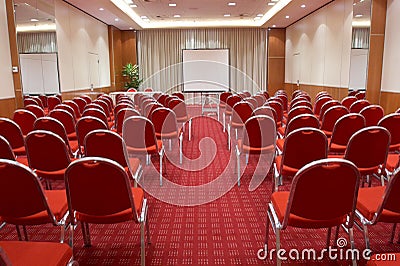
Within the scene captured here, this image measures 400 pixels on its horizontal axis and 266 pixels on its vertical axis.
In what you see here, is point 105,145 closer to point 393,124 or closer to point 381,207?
point 381,207

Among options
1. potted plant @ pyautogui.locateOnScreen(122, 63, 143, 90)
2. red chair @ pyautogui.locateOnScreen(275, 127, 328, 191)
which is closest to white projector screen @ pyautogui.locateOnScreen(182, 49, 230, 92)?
potted plant @ pyautogui.locateOnScreen(122, 63, 143, 90)

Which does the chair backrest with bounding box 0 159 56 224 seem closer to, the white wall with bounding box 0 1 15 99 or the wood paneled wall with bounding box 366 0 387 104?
the white wall with bounding box 0 1 15 99

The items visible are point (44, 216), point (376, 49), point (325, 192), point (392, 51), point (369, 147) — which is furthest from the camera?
point (376, 49)

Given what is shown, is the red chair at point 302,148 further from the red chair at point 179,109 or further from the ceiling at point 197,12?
the ceiling at point 197,12

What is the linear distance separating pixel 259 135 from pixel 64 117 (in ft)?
9.73

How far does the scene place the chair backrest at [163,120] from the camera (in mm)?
5320

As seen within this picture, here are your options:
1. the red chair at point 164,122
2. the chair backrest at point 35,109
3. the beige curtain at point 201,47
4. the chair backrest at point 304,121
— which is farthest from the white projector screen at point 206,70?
the chair backrest at point 304,121

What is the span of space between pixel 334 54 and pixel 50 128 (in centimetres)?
913

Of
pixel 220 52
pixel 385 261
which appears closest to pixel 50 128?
pixel 385 261

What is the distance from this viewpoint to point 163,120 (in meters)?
5.40

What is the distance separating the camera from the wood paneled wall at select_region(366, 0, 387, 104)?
8.69 m

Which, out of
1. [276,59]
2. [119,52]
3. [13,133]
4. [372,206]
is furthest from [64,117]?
[276,59]

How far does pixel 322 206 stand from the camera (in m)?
2.18

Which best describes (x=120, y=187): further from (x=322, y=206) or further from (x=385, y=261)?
(x=385, y=261)
